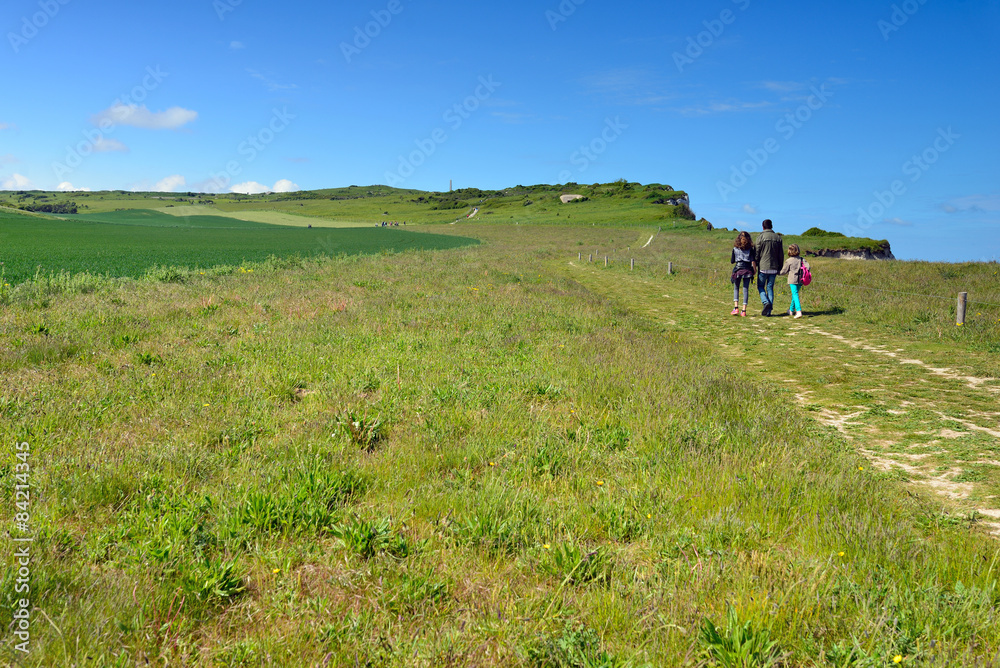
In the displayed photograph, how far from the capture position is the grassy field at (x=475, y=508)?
3207 millimetres

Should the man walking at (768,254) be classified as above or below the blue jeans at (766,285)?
above

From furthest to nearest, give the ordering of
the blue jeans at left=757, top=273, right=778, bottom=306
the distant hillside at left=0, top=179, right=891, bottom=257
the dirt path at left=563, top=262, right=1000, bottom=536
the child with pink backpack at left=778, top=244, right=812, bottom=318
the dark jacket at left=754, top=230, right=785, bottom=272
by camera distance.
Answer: the distant hillside at left=0, top=179, right=891, bottom=257
the blue jeans at left=757, top=273, right=778, bottom=306
the child with pink backpack at left=778, top=244, right=812, bottom=318
the dark jacket at left=754, top=230, right=785, bottom=272
the dirt path at left=563, top=262, right=1000, bottom=536

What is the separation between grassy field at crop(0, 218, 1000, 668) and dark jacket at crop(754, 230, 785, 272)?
6191mm

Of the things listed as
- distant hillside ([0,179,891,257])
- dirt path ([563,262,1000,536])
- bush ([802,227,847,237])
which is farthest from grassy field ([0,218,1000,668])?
distant hillside ([0,179,891,257])

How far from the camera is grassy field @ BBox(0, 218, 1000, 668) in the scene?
321 cm

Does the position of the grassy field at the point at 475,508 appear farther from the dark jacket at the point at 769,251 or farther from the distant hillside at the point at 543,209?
the distant hillside at the point at 543,209

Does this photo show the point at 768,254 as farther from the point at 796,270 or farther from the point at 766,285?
the point at 766,285

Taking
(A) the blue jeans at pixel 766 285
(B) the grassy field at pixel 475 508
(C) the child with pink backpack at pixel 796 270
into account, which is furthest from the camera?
(A) the blue jeans at pixel 766 285

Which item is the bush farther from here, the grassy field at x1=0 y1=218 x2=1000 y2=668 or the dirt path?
the grassy field at x1=0 y1=218 x2=1000 y2=668

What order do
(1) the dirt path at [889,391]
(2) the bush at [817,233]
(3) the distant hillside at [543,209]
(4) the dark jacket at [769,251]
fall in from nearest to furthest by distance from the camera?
(1) the dirt path at [889,391], (4) the dark jacket at [769,251], (2) the bush at [817,233], (3) the distant hillside at [543,209]

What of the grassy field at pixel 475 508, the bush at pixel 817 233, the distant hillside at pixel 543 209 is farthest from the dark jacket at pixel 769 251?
the bush at pixel 817 233

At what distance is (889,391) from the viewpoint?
8.97m

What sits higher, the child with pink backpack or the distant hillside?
the distant hillside

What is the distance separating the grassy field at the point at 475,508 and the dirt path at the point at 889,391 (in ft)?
0.27
